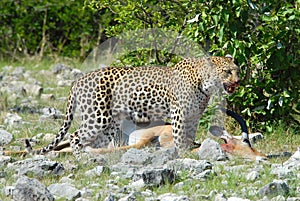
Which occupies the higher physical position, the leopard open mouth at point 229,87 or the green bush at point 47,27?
the green bush at point 47,27

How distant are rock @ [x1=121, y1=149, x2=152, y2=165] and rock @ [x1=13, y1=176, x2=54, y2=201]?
176 centimetres

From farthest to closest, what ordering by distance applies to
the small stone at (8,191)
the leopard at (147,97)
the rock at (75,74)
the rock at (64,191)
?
the rock at (75,74) < the leopard at (147,97) < the small stone at (8,191) < the rock at (64,191)

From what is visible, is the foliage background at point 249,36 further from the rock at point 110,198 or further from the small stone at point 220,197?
the rock at point 110,198

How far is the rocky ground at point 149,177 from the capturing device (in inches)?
281

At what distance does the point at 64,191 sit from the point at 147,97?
2.42 m

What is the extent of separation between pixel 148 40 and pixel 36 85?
3.85m

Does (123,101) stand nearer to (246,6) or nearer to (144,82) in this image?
(144,82)

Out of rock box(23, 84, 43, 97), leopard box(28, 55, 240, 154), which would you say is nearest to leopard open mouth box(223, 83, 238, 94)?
leopard box(28, 55, 240, 154)

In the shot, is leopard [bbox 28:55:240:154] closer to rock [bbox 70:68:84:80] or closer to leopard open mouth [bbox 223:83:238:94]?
→ leopard open mouth [bbox 223:83:238:94]

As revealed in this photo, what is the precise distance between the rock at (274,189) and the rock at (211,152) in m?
1.62

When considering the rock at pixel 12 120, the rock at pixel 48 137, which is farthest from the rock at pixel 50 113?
the rock at pixel 48 137

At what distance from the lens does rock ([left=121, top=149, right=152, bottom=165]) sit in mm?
8641

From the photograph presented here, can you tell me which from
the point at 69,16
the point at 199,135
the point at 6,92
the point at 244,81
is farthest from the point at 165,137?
the point at 69,16

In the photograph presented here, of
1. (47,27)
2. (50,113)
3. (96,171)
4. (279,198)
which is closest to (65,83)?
(50,113)
